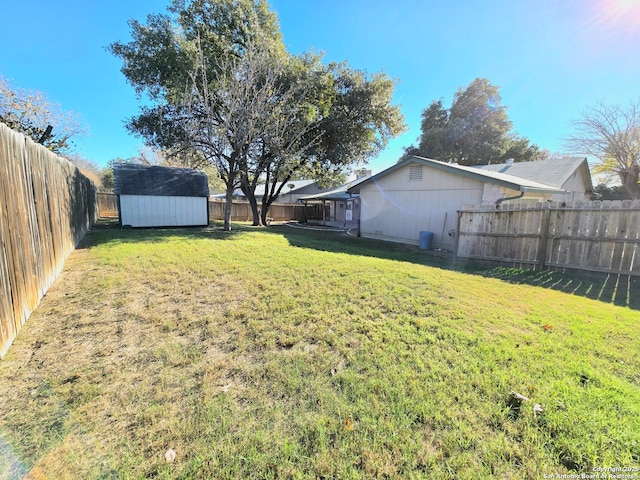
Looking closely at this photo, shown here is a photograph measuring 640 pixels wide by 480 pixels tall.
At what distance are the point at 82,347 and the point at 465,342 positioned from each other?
3910 mm

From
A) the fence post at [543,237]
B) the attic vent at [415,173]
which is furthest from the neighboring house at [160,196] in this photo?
the fence post at [543,237]

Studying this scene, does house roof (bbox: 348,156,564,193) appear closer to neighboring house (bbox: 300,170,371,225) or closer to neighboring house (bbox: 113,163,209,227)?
neighboring house (bbox: 300,170,371,225)

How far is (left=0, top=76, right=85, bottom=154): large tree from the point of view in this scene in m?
12.0

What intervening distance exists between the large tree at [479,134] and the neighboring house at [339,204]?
9463 millimetres

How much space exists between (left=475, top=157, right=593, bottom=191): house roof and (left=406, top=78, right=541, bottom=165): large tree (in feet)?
37.6

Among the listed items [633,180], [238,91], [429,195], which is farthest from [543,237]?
[633,180]

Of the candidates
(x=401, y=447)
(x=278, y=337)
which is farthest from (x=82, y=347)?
(x=401, y=447)

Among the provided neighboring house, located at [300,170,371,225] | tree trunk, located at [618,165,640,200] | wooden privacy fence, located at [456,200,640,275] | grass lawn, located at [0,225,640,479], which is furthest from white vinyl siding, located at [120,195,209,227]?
tree trunk, located at [618,165,640,200]

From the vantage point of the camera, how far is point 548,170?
44.4 feet

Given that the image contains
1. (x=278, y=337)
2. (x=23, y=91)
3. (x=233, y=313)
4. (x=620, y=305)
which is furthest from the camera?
(x=23, y=91)

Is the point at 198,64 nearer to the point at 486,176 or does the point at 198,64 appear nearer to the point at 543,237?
the point at 486,176

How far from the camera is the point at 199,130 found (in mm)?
10773

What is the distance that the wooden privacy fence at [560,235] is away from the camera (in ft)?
19.1

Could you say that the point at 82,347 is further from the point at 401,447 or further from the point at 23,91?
the point at 23,91
